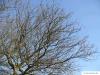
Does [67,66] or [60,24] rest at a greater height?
[60,24]

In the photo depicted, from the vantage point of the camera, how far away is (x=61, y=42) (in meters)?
22.9

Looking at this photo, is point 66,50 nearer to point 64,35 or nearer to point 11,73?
point 64,35

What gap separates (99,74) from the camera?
24.5m

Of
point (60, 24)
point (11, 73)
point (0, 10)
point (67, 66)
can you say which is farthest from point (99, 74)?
point (0, 10)

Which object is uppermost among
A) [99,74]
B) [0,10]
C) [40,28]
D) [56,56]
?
[0,10]

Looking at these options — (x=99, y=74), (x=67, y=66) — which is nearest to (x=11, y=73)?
(x=67, y=66)

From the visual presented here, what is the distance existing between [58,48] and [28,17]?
10.3ft

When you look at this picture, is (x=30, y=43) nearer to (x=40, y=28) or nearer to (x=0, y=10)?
(x=40, y=28)

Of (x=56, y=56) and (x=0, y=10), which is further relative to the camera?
(x=56, y=56)

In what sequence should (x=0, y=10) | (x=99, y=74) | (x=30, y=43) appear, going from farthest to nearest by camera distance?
(x=99, y=74)
(x=30, y=43)
(x=0, y=10)

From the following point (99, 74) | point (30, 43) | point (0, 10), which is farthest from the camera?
point (99, 74)

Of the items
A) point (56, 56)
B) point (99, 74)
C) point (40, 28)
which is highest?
point (40, 28)

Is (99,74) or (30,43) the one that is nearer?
(30,43)

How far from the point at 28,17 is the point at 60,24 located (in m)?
2.39
